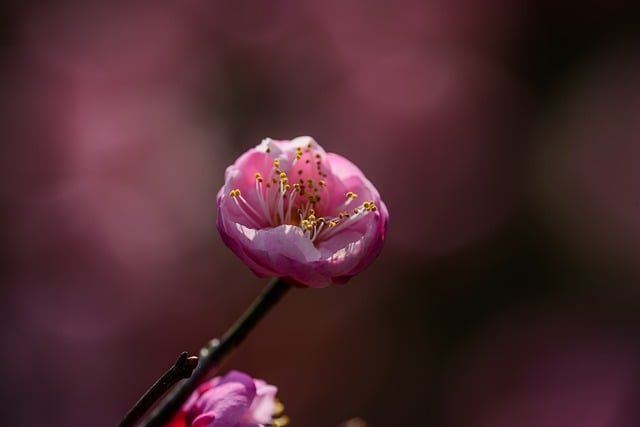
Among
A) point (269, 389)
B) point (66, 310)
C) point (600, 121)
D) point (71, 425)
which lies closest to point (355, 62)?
point (600, 121)

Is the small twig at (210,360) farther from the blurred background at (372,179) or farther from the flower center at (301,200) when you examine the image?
the blurred background at (372,179)

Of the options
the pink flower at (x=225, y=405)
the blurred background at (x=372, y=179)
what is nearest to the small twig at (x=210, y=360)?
the pink flower at (x=225, y=405)

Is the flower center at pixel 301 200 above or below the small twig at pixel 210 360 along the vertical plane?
above

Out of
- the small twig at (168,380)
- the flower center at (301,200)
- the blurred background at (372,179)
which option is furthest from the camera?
the blurred background at (372,179)

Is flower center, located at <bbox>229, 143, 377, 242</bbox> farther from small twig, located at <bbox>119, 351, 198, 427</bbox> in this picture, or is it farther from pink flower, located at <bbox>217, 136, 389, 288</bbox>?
small twig, located at <bbox>119, 351, 198, 427</bbox>

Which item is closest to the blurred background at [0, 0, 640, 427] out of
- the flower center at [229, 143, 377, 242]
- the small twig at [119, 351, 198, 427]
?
the flower center at [229, 143, 377, 242]

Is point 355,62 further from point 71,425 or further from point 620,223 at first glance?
point 71,425

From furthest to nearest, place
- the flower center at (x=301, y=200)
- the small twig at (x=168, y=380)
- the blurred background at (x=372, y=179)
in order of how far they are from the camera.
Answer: the blurred background at (x=372, y=179), the flower center at (x=301, y=200), the small twig at (x=168, y=380)

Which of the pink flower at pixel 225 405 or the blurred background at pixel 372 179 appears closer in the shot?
the pink flower at pixel 225 405
